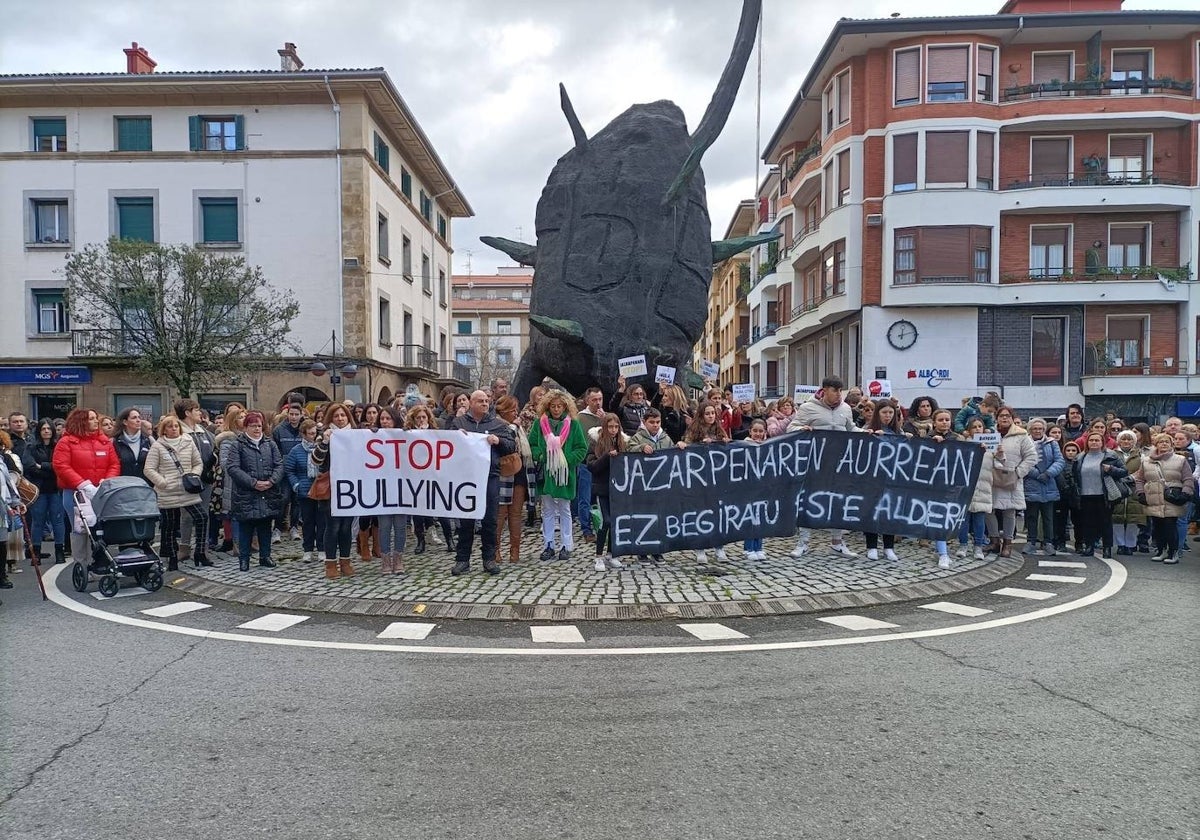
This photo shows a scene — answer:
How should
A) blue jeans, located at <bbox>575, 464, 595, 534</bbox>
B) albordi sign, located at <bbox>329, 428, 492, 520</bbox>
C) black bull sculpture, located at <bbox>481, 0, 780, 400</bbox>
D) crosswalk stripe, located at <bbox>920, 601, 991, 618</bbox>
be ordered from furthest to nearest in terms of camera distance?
black bull sculpture, located at <bbox>481, 0, 780, 400</bbox>
blue jeans, located at <bbox>575, 464, 595, 534</bbox>
albordi sign, located at <bbox>329, 428, 492, 520</bbox>
crosswalk stripe, located at <bbox>920, 601, 991, 618</bbox>

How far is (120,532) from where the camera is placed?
750cm

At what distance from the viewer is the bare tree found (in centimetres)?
2472

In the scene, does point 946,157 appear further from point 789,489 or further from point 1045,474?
point 789,489

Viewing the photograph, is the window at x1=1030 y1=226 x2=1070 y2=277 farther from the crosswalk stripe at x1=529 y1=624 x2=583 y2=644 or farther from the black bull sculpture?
the crosswalk stripe at x1=529 y1=624 x2=583 y2=644

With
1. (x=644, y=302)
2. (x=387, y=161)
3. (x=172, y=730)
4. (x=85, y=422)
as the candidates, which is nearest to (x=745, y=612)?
(x=172, y=730)

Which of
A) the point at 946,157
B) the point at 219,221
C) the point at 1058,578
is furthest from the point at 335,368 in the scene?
the point at 1058,578

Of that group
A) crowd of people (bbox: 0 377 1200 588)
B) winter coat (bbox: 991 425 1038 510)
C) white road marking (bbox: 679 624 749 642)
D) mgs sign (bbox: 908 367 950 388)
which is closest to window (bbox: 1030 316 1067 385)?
mgs sign (bbox: 908 367 950 388)

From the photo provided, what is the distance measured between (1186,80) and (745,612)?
3443 centimetres

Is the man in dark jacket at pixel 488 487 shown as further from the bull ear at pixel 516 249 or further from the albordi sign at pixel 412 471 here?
the bull ear at pixel 516 249

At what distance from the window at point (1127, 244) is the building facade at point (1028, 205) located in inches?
2.2

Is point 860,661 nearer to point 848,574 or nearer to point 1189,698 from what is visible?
point 1189,698

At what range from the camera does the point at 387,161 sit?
34406 millimetres

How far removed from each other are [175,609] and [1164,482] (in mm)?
11039

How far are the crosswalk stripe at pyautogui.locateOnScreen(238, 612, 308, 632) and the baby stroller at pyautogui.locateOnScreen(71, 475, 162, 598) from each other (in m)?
1.90
